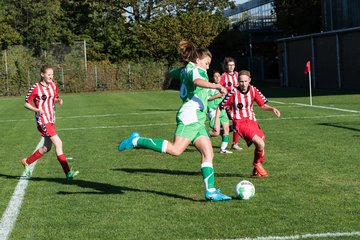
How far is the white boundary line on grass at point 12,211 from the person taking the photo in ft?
21.7

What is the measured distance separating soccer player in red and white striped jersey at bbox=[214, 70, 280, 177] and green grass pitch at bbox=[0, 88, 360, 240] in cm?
34

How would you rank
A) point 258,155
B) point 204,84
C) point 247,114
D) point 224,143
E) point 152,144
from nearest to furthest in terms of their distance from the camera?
1. point 204,84
2. point 152,144
3. point 258,155
4. point 247,114
5. point 224,143

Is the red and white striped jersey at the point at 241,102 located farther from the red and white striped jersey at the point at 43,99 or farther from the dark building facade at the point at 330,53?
the dark building facade at the point at 330,53

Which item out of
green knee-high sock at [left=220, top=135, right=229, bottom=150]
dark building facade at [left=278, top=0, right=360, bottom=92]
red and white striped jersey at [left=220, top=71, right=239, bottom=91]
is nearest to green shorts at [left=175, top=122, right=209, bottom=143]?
green knee-high sock at [left=220, top=135, right=229, bottom=150]

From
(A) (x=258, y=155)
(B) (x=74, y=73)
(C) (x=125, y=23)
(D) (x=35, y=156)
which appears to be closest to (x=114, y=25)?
(C) (x=125, y=23)

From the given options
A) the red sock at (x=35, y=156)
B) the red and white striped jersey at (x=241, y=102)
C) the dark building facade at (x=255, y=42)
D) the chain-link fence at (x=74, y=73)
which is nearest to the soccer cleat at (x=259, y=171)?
the red and white striped jersey at (x=241, y=102)

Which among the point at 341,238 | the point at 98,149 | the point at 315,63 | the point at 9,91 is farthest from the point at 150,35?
the point at 341,238

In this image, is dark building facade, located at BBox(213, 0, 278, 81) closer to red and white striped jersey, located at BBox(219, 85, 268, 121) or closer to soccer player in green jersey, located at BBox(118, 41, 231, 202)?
red and white striped jersey, located at BBox(219, 85, 268, 121)

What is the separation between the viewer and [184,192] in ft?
27.3

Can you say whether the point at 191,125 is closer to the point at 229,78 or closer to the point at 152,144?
the point at 152,144

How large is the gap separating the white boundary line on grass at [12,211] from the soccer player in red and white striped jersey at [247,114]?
10.3 feet

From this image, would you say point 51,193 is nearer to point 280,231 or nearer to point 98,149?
point 280,231

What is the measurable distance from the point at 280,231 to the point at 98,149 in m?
7.93

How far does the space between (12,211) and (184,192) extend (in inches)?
84.9
